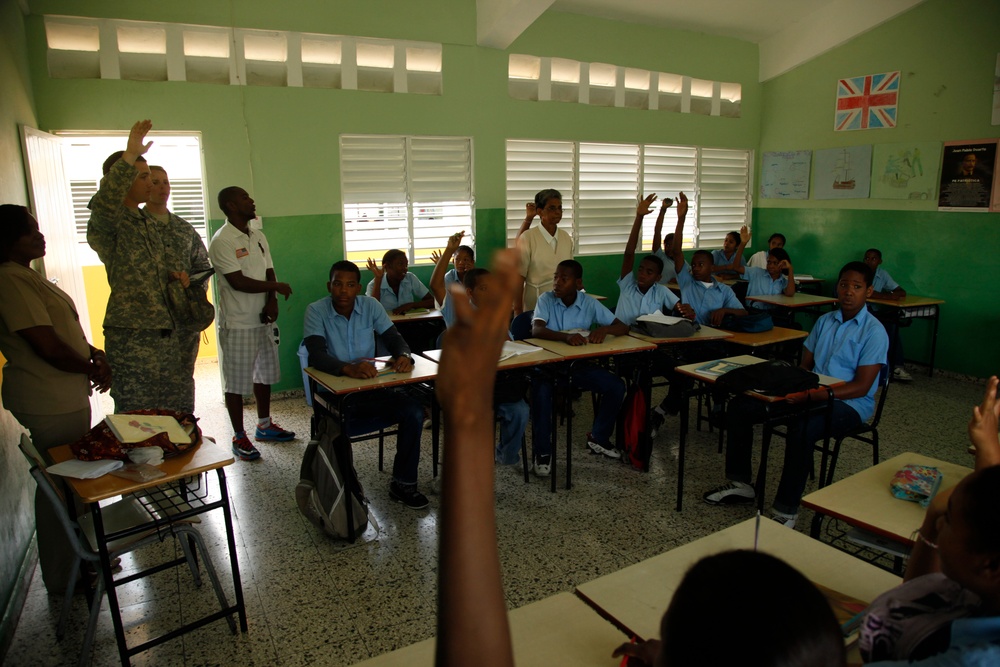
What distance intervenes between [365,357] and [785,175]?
593cm

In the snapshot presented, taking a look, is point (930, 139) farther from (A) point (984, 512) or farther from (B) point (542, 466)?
(A) point (984, 512)

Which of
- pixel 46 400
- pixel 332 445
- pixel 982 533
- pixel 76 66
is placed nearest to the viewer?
pixel 982 533

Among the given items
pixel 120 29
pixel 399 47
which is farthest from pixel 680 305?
pixel 120 29

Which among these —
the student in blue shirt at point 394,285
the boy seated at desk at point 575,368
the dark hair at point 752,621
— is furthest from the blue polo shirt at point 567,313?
the dark hair at point 752,621

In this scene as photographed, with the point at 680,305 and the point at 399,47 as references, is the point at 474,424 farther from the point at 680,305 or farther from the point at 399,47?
the point at 399,47

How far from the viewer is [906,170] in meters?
6.10

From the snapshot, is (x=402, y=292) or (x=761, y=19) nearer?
(x=402, y=292)

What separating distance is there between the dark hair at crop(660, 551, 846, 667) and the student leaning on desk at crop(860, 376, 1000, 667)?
0.58 metres

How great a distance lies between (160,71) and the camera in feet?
15.3

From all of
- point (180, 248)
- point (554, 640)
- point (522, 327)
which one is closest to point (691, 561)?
point (554, 640)

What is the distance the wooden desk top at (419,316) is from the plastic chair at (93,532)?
2512 mm

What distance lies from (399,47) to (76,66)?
2.43 m

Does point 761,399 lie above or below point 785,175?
below

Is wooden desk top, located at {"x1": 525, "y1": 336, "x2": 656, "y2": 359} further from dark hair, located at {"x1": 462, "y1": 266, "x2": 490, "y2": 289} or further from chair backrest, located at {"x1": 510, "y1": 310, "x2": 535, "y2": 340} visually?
dark hair, located at {"x1": 462, "y1": 266, "x2": 490, "y2": 289}
